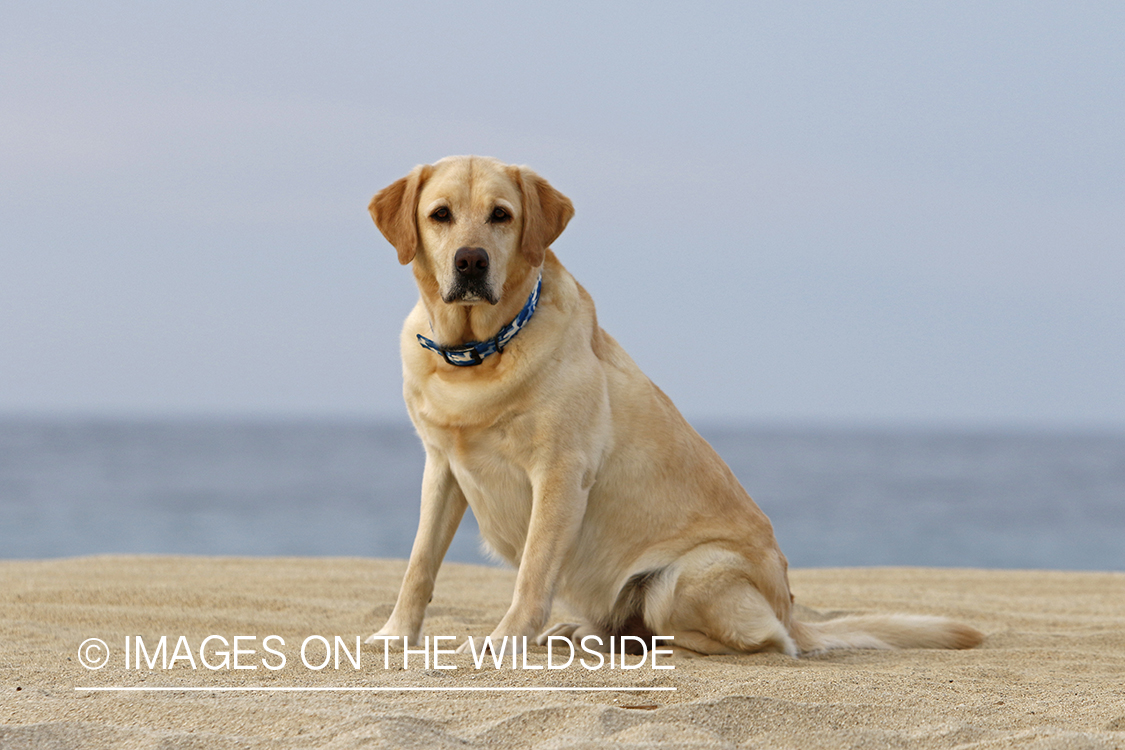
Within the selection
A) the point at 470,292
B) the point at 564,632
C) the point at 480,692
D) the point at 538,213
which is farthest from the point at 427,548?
the point at 538,213

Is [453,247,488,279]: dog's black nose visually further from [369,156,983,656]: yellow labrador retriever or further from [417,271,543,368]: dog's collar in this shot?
[417,271,543,368]: dog's collar

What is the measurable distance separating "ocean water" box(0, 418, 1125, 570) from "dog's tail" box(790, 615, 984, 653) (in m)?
12.5

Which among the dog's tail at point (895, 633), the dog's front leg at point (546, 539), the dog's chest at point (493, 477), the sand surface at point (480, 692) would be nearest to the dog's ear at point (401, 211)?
the dog's chest at point (493, 477)

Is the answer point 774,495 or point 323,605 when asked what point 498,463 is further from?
point 774,495

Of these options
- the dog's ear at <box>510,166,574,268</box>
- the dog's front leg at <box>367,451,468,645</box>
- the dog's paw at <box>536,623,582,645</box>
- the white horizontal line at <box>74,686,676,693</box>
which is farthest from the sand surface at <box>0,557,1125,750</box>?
the dog's ear at <box>510,166,574,268</box>

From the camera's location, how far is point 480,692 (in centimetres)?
238

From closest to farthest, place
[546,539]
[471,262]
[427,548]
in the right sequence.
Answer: [471,262] → [546,539] → [427,548]

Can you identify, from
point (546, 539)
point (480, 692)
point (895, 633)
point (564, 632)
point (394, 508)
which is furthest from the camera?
point (394, 508)

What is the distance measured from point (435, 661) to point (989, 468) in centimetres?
4391

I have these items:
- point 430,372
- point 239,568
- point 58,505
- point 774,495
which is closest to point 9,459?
point 58,505

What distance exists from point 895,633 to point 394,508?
71.5ft

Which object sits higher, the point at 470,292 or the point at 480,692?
the point at 470,292

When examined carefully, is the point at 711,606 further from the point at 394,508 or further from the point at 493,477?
the point at 394,508

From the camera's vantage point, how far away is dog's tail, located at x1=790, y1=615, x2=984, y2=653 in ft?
12.3
